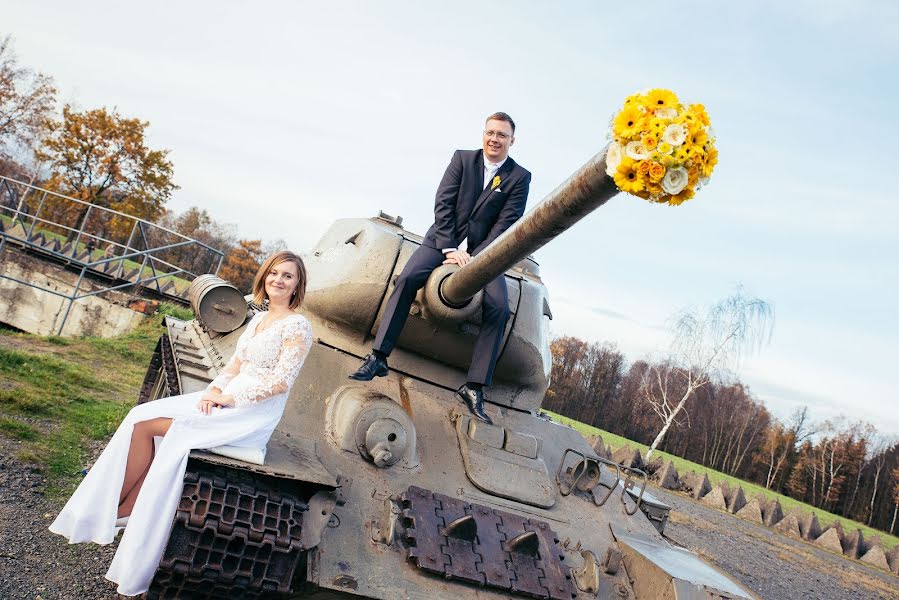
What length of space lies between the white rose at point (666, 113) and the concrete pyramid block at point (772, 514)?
79.3ft

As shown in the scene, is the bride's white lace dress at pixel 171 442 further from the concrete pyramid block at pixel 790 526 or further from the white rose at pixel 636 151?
the concrete pyramid block at pixel 790 526

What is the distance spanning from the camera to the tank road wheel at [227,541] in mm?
3529

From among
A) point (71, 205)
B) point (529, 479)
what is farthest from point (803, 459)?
point (529, 479)

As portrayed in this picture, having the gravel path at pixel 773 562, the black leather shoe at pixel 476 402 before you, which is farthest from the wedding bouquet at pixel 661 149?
the gravel path at pixel 773 562

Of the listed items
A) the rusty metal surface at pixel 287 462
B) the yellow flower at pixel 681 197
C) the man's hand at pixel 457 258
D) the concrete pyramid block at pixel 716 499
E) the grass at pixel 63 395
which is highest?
the yellow flower at pixel 681 197

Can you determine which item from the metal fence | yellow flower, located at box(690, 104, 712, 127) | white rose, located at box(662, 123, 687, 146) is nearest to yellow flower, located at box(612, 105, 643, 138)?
white rose, located at box(662, 123, 687, 146)

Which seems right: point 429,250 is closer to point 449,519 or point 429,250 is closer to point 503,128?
point 503,128

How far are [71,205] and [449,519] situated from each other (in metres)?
33.4

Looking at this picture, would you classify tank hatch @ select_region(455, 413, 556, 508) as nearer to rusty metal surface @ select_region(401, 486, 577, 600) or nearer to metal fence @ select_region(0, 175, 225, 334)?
rusty metal surface @ select_region(401, 486, 577, 600)

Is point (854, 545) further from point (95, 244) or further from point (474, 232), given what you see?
point (95, 244)

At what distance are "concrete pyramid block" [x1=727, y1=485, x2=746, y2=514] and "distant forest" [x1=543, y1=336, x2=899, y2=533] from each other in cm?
2055

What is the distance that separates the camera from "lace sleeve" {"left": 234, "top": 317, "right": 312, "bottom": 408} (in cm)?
404

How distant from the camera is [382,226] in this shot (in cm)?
634

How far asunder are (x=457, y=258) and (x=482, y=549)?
6.78 feet
